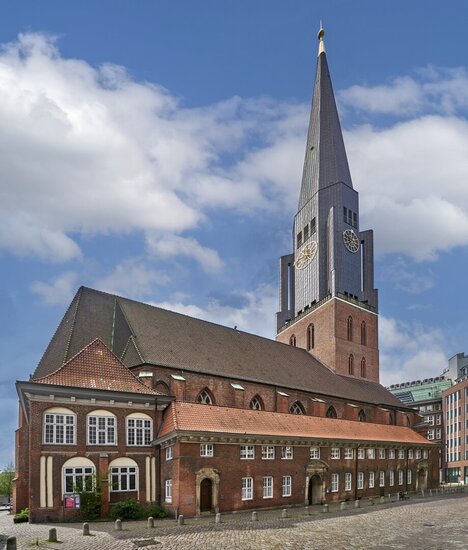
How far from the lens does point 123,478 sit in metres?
39.8

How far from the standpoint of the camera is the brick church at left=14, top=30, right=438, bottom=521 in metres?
38.2

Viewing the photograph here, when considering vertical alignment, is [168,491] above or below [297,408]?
below

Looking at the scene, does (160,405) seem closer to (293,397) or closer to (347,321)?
(293,397)

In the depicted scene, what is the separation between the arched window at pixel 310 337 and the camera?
246ft

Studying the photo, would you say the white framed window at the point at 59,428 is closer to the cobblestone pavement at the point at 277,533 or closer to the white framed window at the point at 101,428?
the white framed window at the point at 101,428

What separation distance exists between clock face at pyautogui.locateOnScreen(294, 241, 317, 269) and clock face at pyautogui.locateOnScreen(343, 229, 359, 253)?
3.75 m

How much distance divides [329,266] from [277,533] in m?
47.4

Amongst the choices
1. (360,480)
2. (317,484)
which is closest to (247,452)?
(317,484)

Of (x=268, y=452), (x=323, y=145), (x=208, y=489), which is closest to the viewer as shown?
(x=208, y=489)

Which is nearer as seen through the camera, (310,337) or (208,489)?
(208,489)

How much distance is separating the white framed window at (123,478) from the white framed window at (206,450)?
471 centimetres

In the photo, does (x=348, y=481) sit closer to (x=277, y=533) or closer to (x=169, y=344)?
(x=169, y=344)

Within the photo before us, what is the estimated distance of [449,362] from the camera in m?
124

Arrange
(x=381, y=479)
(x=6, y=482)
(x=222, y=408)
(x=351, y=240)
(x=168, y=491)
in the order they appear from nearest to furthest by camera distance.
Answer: (x=168, y=491) < (x=222, y=408) < (x=381, y=479) < (x=351, y=240) < (x=6, y=482)
